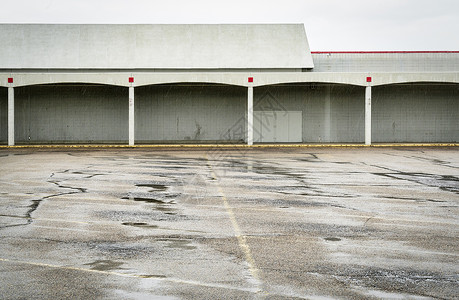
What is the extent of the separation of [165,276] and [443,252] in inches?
130

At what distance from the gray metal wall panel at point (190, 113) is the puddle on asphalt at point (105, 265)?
95.5 feet

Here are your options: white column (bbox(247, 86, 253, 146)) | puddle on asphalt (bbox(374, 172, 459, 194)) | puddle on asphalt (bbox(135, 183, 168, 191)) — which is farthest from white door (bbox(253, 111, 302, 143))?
puddle on asphalt (bbox(135, 183, 168, 191))

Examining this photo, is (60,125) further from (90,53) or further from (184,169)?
(184,169)

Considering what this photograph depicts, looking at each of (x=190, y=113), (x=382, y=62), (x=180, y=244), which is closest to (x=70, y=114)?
(x=190, y=113)

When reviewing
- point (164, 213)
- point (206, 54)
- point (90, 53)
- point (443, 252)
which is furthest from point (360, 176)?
point (90, 53)

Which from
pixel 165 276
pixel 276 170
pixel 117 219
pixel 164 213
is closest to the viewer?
Result: pixel 165 276

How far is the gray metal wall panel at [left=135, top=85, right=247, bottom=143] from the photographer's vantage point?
35.4m

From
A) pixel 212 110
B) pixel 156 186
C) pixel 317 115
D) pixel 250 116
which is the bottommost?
pixel 156 186

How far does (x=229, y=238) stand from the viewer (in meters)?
7.65

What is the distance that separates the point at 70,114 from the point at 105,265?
30.4m

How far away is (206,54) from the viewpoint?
3706cm

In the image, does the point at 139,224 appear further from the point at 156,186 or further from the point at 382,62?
the point at 382,62

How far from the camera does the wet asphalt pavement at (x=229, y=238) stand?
216 inches

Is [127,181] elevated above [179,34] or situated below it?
below
